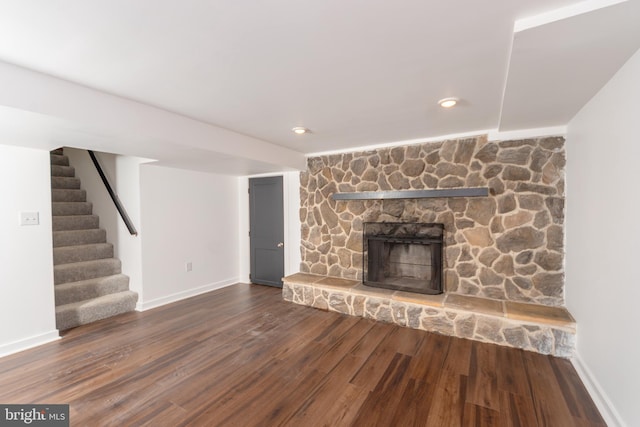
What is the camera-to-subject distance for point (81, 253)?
394 centimetres

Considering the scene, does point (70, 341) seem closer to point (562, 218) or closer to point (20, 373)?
point (20, 373)

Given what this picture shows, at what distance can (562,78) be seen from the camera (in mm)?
1850

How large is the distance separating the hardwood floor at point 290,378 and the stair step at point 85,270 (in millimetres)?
774

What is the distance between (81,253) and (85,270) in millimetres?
300

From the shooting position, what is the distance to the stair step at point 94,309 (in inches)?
129

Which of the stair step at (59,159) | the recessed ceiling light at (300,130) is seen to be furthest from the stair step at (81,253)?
the recessed ceiling light at (300,130)

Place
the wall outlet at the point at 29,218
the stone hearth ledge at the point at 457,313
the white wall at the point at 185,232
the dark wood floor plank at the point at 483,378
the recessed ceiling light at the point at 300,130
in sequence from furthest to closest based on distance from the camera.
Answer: the white wall at the point at 185,232, the recessed ceiling light at the point at 300,130, the wall outlet at the point at 29,218, the stone hearth ledge at the point at 457,313, the dark wood floor plank at the point at 483,378

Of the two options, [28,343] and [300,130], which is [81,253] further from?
[300,130]

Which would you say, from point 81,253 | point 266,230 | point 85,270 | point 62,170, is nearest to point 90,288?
point 85,270

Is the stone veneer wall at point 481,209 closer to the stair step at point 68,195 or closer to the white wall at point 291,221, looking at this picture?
the white wall at point 291,221

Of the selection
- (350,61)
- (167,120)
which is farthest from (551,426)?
(167,120)

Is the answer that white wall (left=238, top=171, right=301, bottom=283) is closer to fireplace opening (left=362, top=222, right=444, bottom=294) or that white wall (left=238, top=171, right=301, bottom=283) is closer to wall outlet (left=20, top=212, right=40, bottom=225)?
fireplace opening (left=362, top=222, right=444, bottom=294)

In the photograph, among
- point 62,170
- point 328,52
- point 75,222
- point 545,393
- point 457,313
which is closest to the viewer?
point 328,52

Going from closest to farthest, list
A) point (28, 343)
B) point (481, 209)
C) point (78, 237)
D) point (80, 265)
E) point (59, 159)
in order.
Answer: point (28, 343)
point (481, 209)
point (80, 265)
point (78, 237)
point (59, 159)
